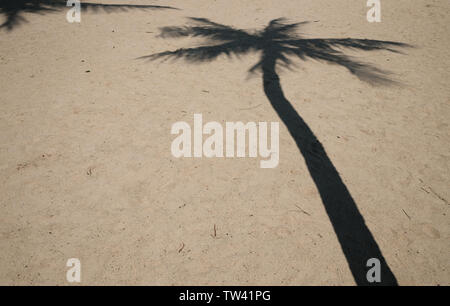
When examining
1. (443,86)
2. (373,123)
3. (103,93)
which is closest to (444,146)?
(373,123)

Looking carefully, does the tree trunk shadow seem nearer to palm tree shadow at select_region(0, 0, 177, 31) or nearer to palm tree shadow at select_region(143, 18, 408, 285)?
palm tree shadow at select_region(143, 18, 408, 285)

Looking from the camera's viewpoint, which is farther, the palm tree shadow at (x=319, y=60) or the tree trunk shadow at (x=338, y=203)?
the palm tree shadow at (x=319, y=60)

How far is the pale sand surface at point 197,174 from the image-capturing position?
2.95m

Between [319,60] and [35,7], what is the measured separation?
35.1 feet

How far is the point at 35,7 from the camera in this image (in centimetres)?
981

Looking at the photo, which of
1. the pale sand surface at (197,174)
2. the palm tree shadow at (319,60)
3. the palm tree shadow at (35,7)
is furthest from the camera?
the palm tree shadow at (35,7)

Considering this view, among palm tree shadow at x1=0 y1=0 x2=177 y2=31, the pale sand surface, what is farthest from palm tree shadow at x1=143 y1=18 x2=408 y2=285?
palm tree shadow at x1=0 y1=0 x2=177 y2=31

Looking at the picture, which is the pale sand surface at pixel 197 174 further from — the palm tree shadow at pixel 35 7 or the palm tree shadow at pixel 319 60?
the palm tree shadow at pixel 35 7

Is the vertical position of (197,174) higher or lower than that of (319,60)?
lower

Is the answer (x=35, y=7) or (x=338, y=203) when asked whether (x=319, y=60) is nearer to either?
(x=338, y=203)

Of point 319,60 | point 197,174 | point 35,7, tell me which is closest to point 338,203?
point 197,174

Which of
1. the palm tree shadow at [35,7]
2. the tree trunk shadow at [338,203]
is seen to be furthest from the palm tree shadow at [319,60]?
the palm tree shadow at [35,7]

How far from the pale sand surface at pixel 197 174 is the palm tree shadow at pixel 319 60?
0.14 meters

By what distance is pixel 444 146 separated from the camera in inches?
183
